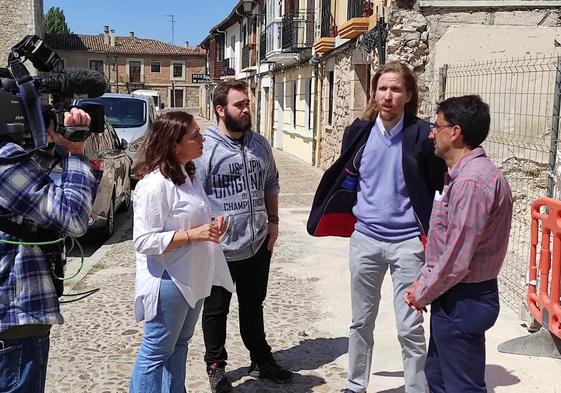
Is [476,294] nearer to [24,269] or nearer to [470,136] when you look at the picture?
[470,136]

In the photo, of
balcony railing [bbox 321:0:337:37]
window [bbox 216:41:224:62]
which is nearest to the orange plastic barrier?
balcony railing [bbox 321:0:337:37]

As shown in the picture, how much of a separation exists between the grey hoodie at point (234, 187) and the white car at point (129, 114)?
804 cm

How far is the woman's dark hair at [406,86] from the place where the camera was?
302 centimetres

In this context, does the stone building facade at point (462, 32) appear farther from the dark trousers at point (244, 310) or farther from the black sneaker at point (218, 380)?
the black sneaker at point (218, 380)

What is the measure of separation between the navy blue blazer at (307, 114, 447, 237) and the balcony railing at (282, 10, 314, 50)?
1472cm

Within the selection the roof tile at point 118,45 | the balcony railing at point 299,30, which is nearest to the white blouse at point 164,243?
the balcony railing at point 299,30

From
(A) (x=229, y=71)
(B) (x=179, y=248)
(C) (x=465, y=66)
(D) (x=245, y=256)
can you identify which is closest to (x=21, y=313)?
(B) (x=179, y=248)

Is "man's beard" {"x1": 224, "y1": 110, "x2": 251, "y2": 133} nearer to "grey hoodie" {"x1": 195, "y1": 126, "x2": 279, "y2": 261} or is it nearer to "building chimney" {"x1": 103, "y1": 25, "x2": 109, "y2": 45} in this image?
"grey hoodie" {"x1": 195, "y1": 126, "x2": 279, "y2": 261}

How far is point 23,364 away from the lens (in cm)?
197

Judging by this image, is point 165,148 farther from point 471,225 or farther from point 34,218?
point 471,225

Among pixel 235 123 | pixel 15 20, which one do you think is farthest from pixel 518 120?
pixel 15 20

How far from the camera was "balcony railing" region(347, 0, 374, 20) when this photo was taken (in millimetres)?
10758

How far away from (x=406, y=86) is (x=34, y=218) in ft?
6.41

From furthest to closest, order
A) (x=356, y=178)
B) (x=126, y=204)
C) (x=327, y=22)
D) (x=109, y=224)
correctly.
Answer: (x=327, y=22), (x=126, y=204), (x=109, y=224), (x=356, y=178)
